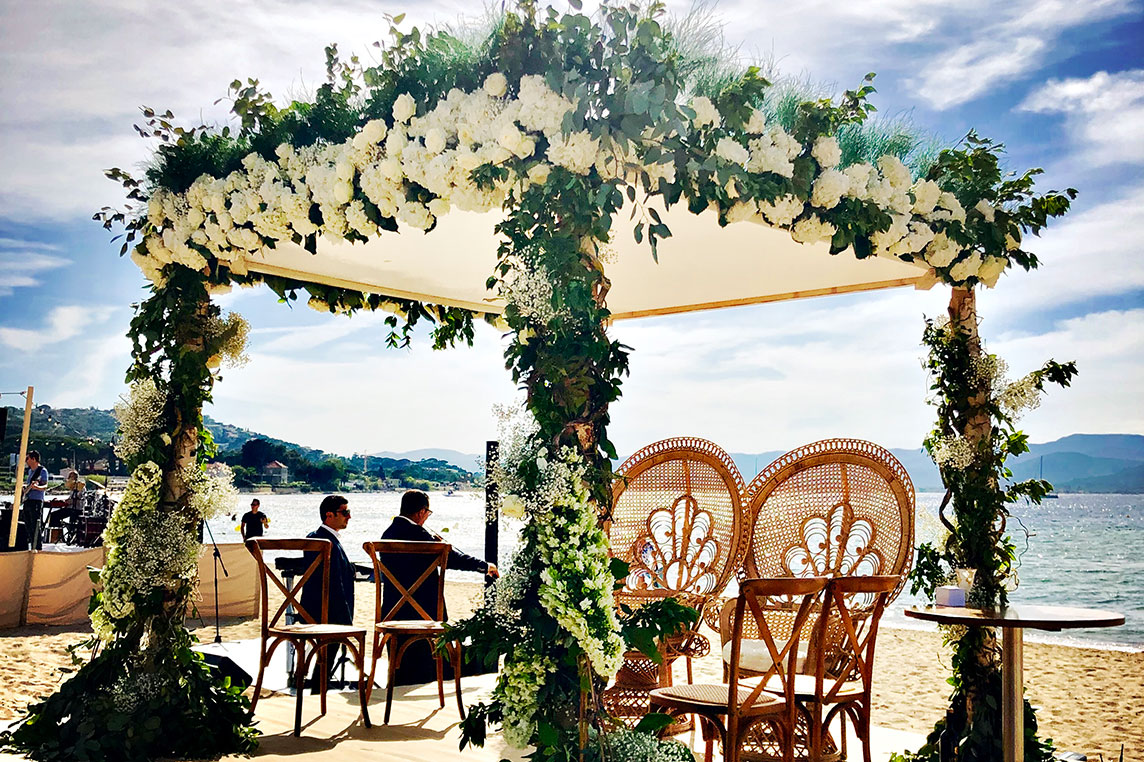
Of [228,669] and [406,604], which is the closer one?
[228,669]

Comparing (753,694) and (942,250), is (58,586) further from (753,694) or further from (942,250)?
(942,250)

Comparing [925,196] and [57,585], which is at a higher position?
[925,196]

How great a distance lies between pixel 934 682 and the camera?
997 cm

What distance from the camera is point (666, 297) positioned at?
6.36 m

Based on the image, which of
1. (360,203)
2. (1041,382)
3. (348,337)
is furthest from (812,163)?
(348,337)

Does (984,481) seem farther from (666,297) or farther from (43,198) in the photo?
(43,198)

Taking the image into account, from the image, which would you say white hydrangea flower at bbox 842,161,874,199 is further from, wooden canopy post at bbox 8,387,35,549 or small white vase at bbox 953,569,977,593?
wooden canopy post at bbox 8,387,35,549

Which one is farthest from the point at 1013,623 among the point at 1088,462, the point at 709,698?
the point at 1088,462

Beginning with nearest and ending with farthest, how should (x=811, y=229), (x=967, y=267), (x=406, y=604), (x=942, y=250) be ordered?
(x=811, y=229) < (x=942, y=250) < (x=967, y=267) < (x=406, y=604)

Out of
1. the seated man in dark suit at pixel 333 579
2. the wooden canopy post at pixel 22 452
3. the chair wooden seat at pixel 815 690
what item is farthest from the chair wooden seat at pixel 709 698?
the wooden canopy post at pixel 22 452

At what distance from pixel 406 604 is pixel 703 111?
13.3ft

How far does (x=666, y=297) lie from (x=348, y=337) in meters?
59.7

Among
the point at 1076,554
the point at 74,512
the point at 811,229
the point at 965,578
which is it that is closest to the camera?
the point at 811,229

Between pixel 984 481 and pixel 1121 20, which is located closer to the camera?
pixel 984 481
